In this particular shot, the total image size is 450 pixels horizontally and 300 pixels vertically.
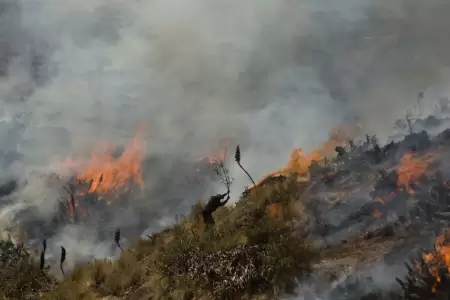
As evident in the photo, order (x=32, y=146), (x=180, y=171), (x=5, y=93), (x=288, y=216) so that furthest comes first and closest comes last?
(x=5, y=93) < (x=32, y=146) < (x=180, y=171) < (x=288, y=216)

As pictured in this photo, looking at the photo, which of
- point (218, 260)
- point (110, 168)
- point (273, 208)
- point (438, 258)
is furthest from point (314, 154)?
point (110, 168)

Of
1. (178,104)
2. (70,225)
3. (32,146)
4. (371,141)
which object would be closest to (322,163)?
(371,141)

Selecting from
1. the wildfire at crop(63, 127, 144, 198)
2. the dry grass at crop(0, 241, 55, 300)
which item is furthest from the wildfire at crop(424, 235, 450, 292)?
the dry grass at crop(0, 241, 55, 300)

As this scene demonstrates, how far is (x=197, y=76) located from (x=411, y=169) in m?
2.92

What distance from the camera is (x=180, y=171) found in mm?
6137

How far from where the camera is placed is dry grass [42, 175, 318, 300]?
4.75 meters

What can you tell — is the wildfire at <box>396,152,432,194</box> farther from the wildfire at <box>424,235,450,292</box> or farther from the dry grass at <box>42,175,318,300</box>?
the dry grass at <box>42,175,318,300</box>

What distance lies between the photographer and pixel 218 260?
198 inches

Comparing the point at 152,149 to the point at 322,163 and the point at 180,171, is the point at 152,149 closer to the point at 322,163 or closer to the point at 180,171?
the point at 180,171

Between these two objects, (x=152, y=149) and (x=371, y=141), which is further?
(x=152, y=149)

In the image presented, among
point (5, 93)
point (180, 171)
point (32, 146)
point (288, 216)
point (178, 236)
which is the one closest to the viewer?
point (288, 216)

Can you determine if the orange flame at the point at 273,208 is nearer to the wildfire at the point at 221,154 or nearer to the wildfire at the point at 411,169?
the wildfire at the point at 221,154

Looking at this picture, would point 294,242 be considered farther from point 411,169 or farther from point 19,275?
point 19,275

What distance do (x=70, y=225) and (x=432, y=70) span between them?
4.57 m
